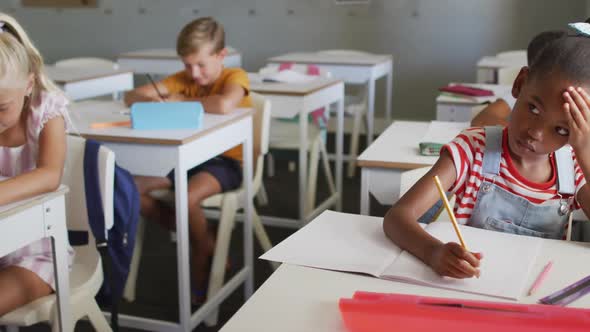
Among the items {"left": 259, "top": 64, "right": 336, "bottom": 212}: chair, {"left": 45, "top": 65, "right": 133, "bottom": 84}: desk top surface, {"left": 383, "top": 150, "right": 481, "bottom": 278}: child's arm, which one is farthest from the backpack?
{"left": 45, "top": 65, "right": 133, "bottom": 84}: desk top surface

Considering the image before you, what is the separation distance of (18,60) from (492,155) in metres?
1.10

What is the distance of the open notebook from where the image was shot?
0.92m

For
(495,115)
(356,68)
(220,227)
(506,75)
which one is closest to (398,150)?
(495,115)

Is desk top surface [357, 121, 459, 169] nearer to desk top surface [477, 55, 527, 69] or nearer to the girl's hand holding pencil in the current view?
the girl's hand holding pencil

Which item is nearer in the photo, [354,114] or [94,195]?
[94,195]

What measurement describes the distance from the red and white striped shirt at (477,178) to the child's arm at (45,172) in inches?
35.6

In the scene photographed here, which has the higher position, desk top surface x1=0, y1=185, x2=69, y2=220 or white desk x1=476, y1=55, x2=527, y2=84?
desk top surface x1=0, y1=185, x2=69, y2=220

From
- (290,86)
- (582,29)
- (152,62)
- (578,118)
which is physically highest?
(582,29)

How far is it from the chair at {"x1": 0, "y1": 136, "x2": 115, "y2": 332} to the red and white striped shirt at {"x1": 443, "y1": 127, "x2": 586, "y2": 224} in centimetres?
85

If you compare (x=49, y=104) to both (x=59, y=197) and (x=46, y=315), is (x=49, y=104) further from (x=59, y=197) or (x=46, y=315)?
(x=46, y=315)

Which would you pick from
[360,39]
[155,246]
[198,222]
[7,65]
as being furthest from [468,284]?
[360,39]

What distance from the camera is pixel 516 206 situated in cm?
124

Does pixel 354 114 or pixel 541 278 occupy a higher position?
pixel 541 278

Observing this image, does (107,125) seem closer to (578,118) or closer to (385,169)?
(385,169)
